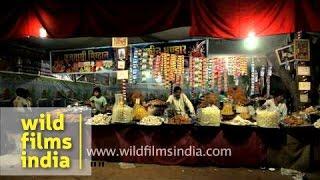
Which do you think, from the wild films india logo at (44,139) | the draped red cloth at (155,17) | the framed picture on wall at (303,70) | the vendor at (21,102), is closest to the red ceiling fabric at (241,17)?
the draped red cloth at (155,17)

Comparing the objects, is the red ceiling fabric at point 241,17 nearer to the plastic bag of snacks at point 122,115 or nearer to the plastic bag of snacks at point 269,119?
the plastic bag of snacks at point 269,119

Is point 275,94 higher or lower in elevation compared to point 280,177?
higher

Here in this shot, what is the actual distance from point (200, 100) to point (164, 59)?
1916 millimetres

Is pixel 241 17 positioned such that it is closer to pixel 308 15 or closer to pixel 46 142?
pixel 308 15

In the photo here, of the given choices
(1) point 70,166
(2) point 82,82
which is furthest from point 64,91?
(1) point 70,166

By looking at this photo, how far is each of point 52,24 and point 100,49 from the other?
5569mm

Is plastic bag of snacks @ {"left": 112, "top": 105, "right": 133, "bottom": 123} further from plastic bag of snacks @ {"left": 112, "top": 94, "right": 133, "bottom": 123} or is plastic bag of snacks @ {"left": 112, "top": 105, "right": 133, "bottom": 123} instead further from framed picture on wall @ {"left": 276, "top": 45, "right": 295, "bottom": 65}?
framed picture on wall @ {"left": 276, "top": 45, "right": 295, "bottom": 65}

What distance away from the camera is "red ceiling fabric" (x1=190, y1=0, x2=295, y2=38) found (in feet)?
18.4

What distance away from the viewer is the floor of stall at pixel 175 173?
6.90 m

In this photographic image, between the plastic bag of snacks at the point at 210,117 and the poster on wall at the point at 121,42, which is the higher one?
the poster on wall at the point at 121,42

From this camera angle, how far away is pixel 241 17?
582cm

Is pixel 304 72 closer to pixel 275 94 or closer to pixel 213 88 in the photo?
pixel 275 94

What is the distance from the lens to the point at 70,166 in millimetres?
7664

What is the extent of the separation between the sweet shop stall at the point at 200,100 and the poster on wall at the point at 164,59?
0.11ft
